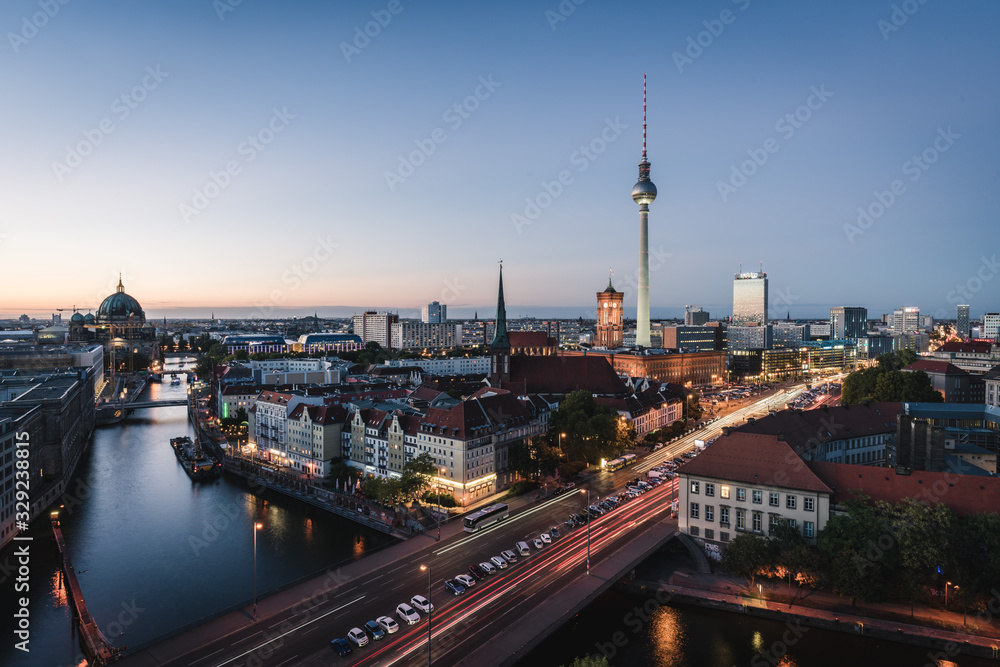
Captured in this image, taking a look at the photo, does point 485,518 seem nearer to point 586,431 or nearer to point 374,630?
point 374,630

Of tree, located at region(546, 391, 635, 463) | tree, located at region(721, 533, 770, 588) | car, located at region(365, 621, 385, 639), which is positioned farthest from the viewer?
tree, located at region(546, 391, 635, 463)

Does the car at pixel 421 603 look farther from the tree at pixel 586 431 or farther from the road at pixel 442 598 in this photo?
the tree at pixel 586 431

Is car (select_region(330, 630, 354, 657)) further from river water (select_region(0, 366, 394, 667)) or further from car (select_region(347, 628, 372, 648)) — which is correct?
river water (select_region(0, 366, 394, 667))

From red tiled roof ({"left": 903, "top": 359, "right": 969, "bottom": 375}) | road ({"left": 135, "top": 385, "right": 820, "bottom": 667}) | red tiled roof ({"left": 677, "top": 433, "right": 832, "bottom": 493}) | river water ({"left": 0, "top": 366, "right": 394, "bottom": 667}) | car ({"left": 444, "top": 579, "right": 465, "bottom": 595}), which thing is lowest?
river water ({"left": 0, "top": 366, "right": 394, "bottom": 667})

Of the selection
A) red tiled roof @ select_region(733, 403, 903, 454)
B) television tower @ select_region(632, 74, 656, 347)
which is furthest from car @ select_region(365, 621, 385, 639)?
television tower @ select_region(632, 74, 656, 347)

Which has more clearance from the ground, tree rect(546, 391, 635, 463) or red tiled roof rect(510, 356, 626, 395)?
red tiled roof rect(510, 356, 626, 395)

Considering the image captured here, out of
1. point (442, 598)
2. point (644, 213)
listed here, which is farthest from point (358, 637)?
point (644, 213)
